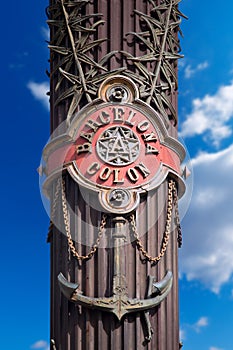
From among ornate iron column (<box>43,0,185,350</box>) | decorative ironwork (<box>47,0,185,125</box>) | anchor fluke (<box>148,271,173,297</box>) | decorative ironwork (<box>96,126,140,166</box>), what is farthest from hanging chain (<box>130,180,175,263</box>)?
decorative ironwork (<box>47,0,185,125</box>)

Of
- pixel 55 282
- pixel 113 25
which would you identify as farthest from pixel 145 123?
pixel 55 282

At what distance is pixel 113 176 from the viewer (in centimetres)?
2791

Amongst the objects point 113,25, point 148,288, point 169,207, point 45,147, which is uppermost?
point 113,25

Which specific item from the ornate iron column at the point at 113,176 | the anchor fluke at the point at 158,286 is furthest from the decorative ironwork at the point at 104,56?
the anchor fluke at the point at 158,286

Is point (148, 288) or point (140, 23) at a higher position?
point (140, 23)

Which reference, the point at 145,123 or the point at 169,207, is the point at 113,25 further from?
the point at 169,207

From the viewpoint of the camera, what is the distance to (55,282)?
28219 mm

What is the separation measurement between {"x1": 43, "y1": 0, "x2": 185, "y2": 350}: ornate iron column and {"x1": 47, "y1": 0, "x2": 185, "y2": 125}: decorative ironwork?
0.03 meters

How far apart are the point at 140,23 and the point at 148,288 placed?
7.45m

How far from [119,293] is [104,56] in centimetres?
654

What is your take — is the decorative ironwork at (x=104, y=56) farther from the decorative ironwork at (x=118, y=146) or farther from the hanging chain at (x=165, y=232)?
the hanging chain at (x=165, y=232)

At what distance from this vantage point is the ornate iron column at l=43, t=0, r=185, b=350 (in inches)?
1071

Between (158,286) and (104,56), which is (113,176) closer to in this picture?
(158,286)

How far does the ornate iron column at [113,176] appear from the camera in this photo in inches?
1071
